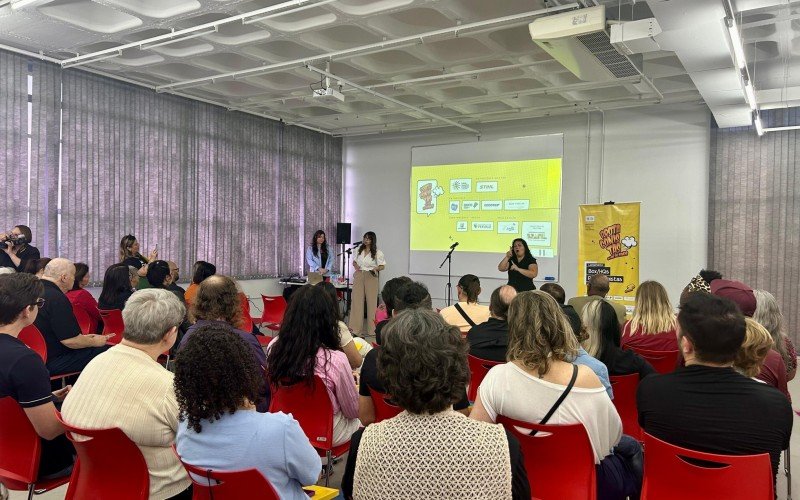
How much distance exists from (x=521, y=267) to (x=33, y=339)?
5.51 m

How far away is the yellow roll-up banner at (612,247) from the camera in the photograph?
27.9 feet

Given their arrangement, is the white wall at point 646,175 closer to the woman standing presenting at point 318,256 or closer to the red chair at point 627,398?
the woman standing presenting at point 318,256

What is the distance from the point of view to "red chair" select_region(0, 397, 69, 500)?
89.2 inches

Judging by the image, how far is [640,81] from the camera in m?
7.23

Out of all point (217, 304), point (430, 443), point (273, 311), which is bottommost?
point (273, 311)

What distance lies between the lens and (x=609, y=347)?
3016 millimetres

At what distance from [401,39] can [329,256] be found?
17.7 feet

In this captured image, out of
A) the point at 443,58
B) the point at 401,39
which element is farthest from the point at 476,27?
the point at 443,58

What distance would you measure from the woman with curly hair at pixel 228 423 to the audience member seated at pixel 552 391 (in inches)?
30.3

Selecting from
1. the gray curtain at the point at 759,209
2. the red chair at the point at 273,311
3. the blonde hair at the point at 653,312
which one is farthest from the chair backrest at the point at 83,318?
the gray curtain at the point at 759,209

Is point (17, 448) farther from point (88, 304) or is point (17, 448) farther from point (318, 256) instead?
point (318, 256)

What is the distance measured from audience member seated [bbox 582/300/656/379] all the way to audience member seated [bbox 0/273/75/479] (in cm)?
251

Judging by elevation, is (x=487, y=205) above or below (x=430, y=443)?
above

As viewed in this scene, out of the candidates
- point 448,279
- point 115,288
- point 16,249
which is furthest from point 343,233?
point 115,288
